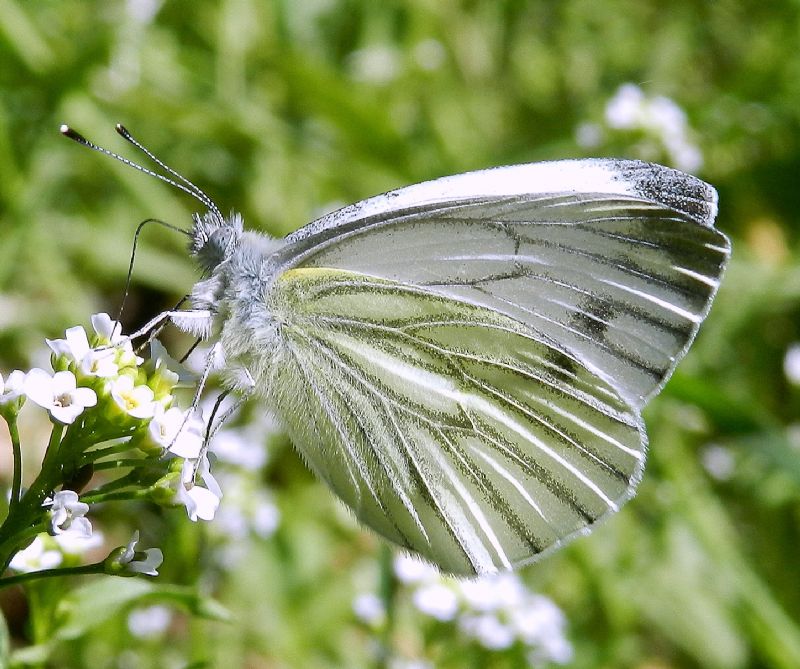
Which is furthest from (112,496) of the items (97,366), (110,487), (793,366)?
(793,366)

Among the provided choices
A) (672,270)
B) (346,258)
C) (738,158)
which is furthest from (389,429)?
(738,158)

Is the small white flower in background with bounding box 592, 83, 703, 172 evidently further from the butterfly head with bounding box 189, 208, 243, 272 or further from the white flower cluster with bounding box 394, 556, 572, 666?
the butterfly head with bounding box 189, 208, 243, 272

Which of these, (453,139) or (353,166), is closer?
(353,166)

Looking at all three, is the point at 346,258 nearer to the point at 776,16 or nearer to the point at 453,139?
the point at 453,139

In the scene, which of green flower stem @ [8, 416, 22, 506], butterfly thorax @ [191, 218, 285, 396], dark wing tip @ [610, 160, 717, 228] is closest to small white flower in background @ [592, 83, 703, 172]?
dark wing tip @ [610, 160, 717, 228]

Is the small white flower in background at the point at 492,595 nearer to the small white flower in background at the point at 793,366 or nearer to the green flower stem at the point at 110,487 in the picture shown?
the green flower stem at the point at 110,487
